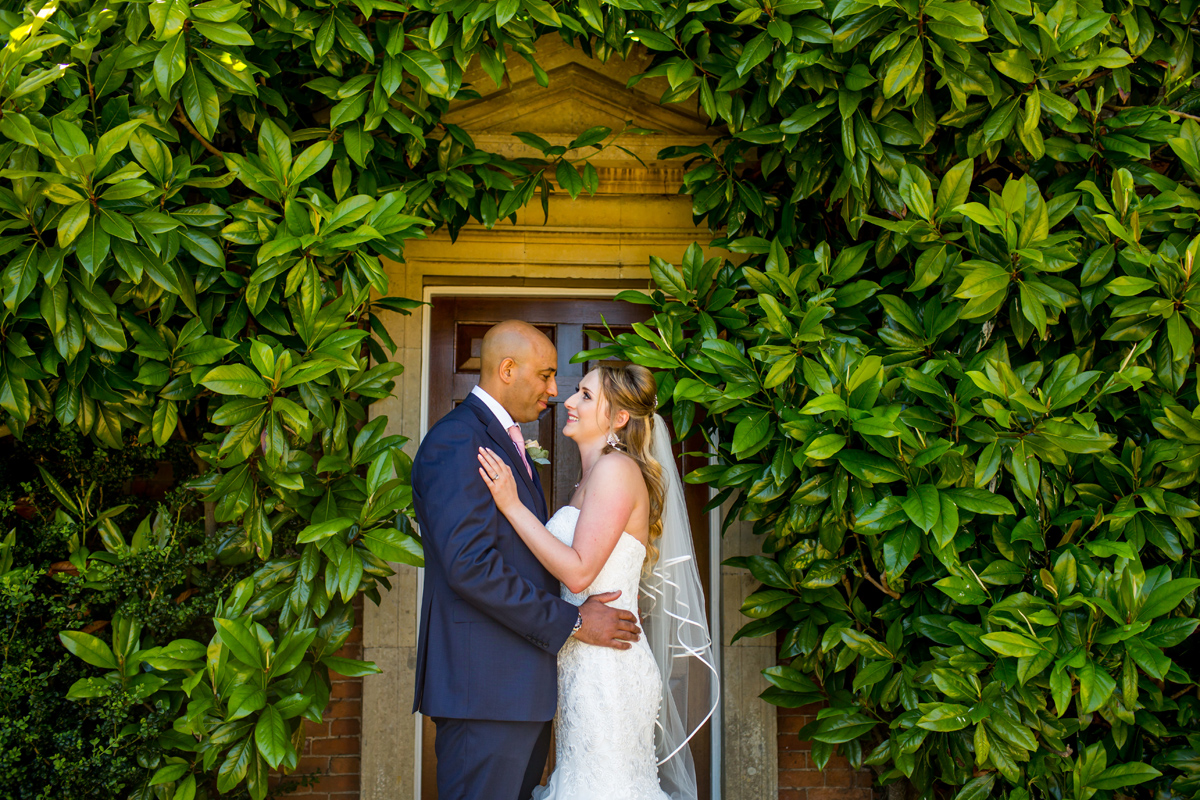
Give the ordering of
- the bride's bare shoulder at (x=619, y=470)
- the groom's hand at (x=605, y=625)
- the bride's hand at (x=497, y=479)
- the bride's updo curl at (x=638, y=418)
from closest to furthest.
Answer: the bride's hand at (x=497, y=479) → the groom's hand at (x=605, y=625) → the bride's bare shoulder at (x=619, y=470) → the bride's updo curl at (x=638, y=418)

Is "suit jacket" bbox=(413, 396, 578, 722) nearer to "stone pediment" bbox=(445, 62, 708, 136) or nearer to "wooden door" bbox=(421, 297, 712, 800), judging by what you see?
"wooden door" bbox=(421, 297, 712, 800)

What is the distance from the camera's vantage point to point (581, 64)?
12.0 feet

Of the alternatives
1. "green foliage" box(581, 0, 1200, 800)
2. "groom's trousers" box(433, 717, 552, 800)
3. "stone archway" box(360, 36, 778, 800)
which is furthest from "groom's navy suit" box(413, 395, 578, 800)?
"stone archway" box(360, 36, 778, 800)

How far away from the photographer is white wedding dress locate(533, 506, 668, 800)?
2.66m

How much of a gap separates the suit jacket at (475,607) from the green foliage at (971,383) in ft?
2.43

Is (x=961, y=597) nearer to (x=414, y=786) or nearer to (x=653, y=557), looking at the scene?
(x=653, y=557)

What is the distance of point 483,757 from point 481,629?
37 centimetres

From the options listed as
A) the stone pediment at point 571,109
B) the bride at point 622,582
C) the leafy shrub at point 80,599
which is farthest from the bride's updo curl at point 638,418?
the leafy shrub at point 80,599

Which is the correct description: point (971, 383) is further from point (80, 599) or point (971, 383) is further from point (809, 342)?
point (80, 599)

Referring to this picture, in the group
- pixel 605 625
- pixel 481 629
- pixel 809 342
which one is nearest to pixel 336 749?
pixel 481 629

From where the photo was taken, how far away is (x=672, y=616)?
307cm

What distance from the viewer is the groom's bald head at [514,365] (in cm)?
282

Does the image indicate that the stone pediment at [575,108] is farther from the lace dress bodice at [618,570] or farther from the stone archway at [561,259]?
the lace dress bodice at [618,570]

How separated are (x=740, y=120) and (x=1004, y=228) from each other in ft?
3.27
